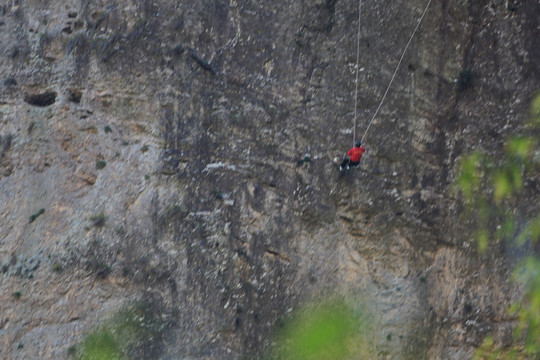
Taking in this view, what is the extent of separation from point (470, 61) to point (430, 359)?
609cm

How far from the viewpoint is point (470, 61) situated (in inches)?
660

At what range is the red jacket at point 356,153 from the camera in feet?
48.5

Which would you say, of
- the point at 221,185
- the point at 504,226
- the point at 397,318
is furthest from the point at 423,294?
the point at 221,185

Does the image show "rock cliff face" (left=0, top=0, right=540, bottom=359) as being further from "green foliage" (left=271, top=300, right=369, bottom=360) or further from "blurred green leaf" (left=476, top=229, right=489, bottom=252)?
"green foliage" (left=271, top=300, right=369, bottom=360)

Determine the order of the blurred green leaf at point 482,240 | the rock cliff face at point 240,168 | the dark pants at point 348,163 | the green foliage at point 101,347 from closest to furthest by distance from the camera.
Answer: the green foliage at point 101,347 → the rock cliff face at point 240,168 → the dark pants at point 348,163 → the blurred green leaf at point 482,240

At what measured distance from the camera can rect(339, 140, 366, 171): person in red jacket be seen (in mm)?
Result: 14755

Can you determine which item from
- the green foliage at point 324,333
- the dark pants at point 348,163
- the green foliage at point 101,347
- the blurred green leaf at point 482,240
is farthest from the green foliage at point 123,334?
the blurred green leaf at point 482,240

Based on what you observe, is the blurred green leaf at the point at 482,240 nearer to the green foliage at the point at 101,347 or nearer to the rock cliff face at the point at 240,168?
the rock cliff face at the point at 240,168

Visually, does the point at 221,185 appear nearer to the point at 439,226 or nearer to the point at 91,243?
the point at 91,243

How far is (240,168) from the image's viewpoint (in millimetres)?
15312

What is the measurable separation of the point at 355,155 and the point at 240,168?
7.11 feet

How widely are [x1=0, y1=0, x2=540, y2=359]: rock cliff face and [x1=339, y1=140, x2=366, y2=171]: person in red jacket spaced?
0.47m

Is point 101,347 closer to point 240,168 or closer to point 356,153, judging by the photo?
point 240,168

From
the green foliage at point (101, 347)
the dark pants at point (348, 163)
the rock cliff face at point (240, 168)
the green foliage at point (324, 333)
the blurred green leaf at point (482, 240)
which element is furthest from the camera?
the blurred green leaf at point (482, 240)
